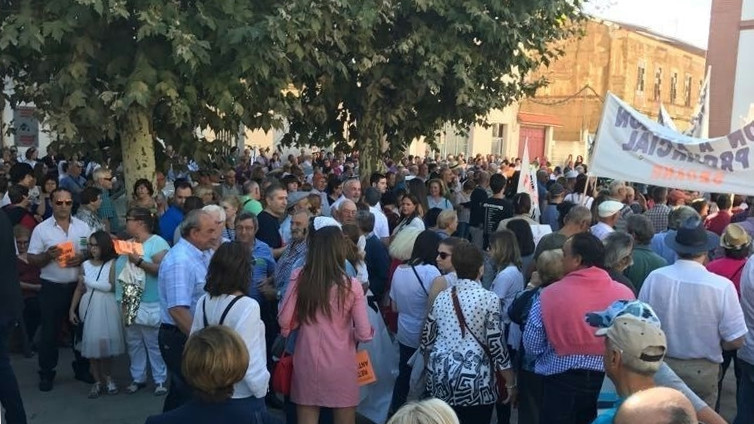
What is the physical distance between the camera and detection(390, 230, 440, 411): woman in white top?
18.0 ft

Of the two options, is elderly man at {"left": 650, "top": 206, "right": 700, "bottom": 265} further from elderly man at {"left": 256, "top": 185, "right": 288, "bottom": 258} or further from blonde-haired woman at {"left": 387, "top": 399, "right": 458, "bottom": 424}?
blonde-haired woman at {"left": 387, "top": 399, "right": 458, "bottom": 424}

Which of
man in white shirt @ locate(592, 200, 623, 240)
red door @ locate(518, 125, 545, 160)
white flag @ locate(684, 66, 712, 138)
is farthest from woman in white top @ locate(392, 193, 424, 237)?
red door @ locate(518, 125, 545, 160)

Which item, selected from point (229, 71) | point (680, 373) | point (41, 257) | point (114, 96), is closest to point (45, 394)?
point (41, 257)

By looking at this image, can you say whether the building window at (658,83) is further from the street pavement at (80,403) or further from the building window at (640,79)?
the street pavement at (80,403)

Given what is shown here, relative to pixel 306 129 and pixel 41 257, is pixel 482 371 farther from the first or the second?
pixel 306 129

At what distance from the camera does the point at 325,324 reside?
4.44 m

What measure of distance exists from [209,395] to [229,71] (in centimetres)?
589

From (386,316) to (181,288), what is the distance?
216 centimetres

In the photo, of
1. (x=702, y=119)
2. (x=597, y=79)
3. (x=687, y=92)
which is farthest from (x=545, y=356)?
(x=687, y=92)

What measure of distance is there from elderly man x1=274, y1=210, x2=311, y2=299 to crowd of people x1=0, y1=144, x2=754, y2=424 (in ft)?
0.08

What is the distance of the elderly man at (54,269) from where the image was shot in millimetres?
6457

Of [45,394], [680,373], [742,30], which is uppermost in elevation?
[742,30]

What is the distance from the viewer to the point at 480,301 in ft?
14.9

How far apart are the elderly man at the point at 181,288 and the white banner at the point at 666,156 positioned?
4.21 metres
